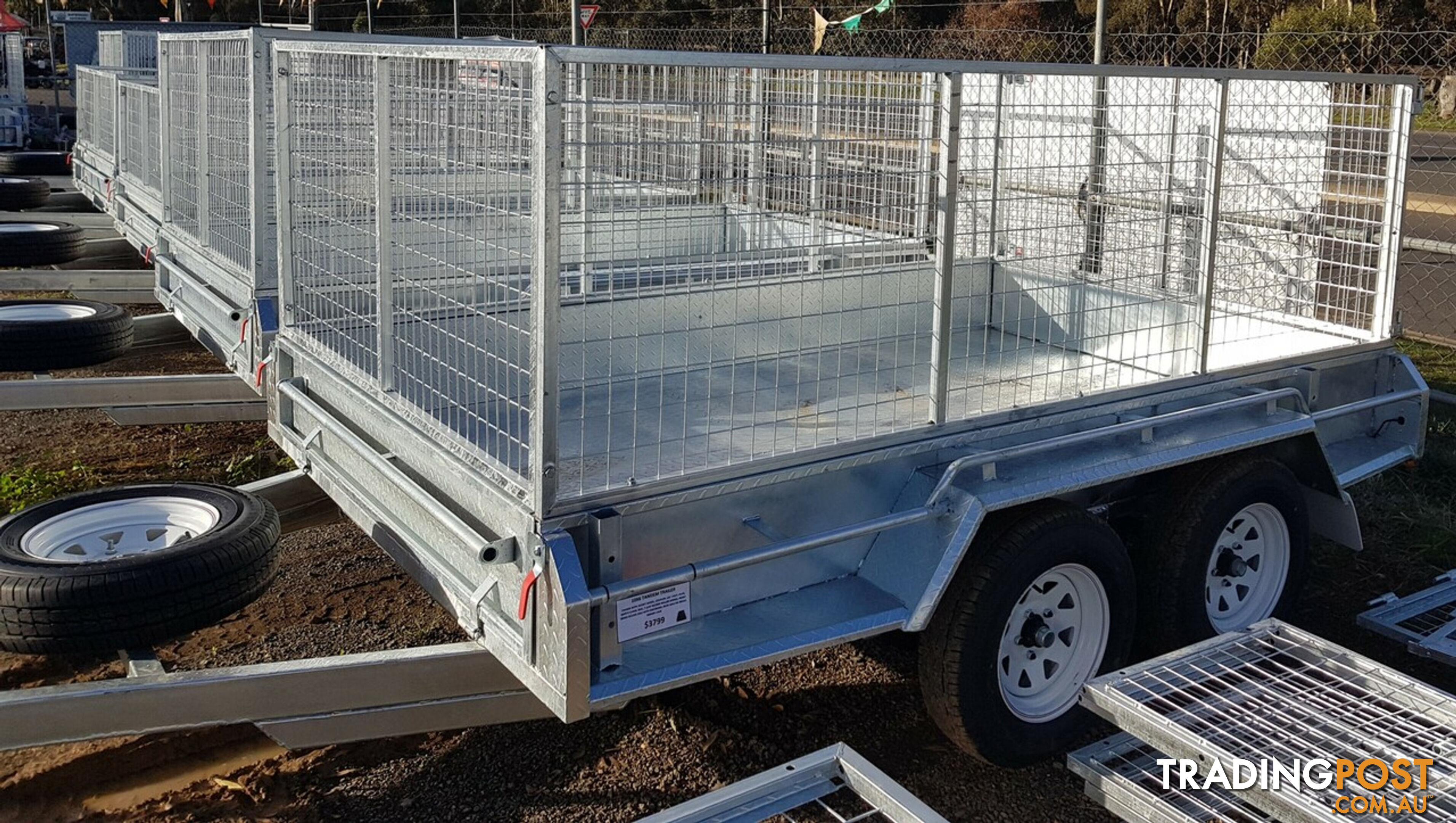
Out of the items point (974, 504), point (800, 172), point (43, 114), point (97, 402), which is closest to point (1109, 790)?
point (974, 504)

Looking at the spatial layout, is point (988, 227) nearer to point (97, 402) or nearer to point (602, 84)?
point (602, 84)

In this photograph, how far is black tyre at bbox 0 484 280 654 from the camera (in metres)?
3.80

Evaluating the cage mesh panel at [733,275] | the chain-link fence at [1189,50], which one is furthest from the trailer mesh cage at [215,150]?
the chain-link fence at [1189,50]

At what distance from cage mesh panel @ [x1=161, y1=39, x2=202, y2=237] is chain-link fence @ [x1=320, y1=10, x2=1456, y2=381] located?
2.15 m

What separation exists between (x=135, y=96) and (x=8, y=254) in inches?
54.2

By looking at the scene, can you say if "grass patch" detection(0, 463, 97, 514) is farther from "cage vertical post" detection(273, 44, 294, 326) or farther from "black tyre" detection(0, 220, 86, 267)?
"cage vertical post" detection(273, 44, 294, 326)

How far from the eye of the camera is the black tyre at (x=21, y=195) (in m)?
11.5

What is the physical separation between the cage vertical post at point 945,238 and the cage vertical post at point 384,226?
1.70 m

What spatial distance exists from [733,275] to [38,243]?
5.65 metres

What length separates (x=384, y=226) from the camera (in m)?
4.21

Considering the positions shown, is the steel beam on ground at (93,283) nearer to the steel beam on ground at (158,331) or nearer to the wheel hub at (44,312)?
the steel beam on ground at (158,331)

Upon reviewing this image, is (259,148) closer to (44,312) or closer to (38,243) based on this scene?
(44,312)

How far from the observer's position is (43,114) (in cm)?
2358

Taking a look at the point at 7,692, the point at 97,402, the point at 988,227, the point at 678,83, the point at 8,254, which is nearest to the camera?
the point at 7,692
